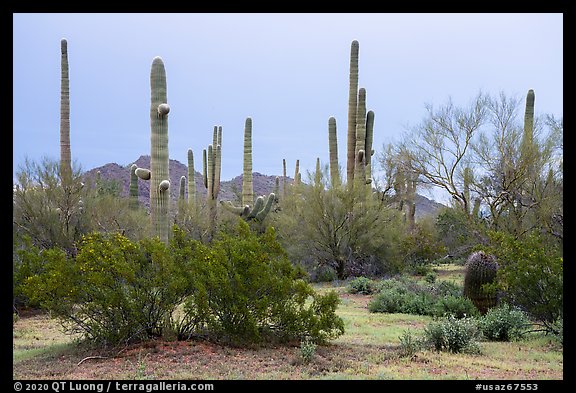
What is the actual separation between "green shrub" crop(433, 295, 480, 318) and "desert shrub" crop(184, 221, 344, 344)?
14.7 feet

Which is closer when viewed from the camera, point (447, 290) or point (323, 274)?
point (447, 290)

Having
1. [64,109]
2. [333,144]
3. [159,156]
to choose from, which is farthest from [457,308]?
[64,109]

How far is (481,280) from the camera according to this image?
42.9 feet

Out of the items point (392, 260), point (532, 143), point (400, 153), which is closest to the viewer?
point (532, 143)

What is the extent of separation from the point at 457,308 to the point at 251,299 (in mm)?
5711

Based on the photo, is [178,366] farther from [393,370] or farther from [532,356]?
[532,356]

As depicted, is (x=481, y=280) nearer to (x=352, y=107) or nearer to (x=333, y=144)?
(x=352, y=107)

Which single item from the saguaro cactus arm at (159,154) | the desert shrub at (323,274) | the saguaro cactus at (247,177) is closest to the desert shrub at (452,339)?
the saguaro cactus arm at (159,154)

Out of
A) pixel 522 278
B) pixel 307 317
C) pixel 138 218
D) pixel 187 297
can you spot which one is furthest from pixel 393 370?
pixel 138 218

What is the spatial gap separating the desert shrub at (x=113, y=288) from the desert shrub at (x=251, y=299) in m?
0.44

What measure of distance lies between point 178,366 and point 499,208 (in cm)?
1739

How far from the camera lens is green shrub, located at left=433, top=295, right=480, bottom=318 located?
12555 mm
